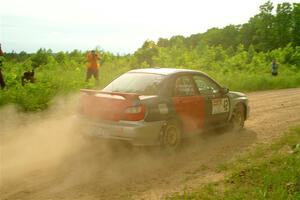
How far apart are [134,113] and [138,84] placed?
924 mm

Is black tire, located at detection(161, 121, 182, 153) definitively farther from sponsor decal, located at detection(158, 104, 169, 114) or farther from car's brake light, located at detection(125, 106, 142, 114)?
car's brake light, located at detection(125, 106, 142, 114)

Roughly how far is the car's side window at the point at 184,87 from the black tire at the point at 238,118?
1.87m

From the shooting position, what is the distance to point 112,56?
32.9 meters

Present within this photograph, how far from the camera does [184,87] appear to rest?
8391mm

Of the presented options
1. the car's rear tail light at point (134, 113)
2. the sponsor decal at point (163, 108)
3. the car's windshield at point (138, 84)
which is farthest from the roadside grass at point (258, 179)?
the car's windshield at point (138, 84)

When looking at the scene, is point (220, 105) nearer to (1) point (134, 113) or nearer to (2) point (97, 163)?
(1) point (134, 113)

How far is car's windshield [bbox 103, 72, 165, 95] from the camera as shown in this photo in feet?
25.7

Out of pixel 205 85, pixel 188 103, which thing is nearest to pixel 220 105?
pixel 205 85

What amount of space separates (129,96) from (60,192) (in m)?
2.16

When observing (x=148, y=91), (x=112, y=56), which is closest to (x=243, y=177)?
(x=148, y=91)

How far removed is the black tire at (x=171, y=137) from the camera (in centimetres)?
772

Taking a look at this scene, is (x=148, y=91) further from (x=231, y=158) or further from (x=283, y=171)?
(x=283, y=171)

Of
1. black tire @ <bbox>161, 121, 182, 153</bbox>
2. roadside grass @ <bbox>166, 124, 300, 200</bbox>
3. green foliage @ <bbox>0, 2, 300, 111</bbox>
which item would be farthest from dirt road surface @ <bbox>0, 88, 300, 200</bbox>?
green foliage @ <bbox>0, 2, 300, 111</bbox>

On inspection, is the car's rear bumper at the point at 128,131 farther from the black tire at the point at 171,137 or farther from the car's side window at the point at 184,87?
the car's side window at the point at 184,87
